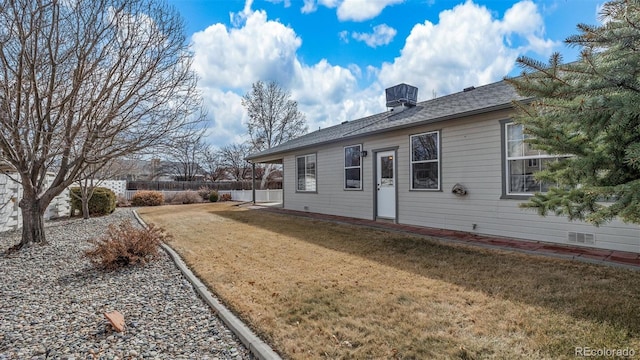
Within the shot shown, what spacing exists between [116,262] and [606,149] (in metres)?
6.09

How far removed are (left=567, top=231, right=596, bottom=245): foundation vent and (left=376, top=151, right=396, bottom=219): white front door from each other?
389cm

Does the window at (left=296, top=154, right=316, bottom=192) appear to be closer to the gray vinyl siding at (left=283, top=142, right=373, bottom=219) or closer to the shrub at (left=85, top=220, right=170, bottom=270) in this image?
the gray vinyl siding at (left=283, top=142, right=373, bottom=219)

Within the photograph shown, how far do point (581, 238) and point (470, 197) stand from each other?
1.98m

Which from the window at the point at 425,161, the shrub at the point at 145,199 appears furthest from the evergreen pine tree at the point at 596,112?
the shrub at the point at 145,199

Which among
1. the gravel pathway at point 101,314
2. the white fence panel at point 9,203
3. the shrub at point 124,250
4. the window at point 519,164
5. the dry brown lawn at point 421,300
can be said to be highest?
the window at point 519,164

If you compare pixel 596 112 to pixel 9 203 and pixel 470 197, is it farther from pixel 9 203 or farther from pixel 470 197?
pixel 9 203

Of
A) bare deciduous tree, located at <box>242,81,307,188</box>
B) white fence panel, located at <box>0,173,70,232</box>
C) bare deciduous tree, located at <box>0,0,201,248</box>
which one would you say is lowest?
white fence panel, located at <box>0,173,70,232</box>

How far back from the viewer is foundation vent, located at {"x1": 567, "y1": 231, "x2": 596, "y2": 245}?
17.4ft

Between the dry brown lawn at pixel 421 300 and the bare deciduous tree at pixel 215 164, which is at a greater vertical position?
the bare deciduous tree at pixel 215 164

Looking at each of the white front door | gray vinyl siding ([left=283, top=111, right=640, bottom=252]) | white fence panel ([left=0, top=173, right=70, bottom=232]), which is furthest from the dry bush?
the white front door

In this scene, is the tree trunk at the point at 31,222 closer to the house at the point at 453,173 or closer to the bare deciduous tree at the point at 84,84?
the bare deciduous tree at the point at 84,84

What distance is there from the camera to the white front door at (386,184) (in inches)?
342

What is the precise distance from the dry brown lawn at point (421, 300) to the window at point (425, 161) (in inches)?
88.2

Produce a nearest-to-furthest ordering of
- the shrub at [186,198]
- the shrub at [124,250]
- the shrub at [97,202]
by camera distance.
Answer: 1. the shrub at [124,250]
2. the shrub at [97,202]
3. the shrub at [186,198]
